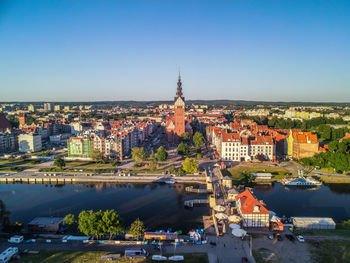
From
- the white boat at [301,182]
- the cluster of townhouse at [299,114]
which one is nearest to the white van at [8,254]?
the white boat at [301,182]

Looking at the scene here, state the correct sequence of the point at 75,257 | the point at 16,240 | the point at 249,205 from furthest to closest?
1. the point at 249,205
2. the point at 16,240
3. the point at 75,257

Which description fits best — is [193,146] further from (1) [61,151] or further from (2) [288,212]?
(2) [288,212]

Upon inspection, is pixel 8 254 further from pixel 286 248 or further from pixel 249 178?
pixel 249 178

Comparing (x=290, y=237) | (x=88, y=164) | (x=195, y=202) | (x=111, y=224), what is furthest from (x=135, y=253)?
(x=88, y=164)

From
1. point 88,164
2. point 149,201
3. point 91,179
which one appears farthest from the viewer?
point 88,164

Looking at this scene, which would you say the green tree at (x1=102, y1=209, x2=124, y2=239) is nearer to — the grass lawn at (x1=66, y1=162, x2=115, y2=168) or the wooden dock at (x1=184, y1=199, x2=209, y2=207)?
the wooden dock at (x1=184, y1=199, x2=209, y2=207)

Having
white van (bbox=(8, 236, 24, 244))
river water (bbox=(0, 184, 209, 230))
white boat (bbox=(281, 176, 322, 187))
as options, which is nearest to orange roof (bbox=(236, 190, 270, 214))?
river water (bbox=(0, 184, 209, 230))

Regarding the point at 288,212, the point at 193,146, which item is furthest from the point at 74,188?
the point at 193,146
